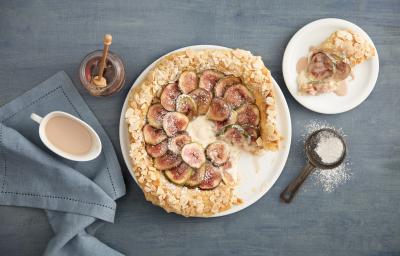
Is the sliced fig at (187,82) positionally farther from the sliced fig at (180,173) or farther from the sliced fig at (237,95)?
the sliced fig at (180,173)

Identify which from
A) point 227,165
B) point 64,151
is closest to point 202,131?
point 227,165

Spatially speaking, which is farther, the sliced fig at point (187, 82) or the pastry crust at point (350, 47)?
the pastry crust at point (350, 47)

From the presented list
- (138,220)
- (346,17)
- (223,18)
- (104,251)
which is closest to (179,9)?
(223,18)

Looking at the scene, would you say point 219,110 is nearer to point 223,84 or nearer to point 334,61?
point 223,84

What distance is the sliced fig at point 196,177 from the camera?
3.40 meters

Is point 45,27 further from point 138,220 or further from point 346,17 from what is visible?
point 346,17

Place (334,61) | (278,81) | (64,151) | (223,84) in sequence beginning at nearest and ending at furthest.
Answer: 1. (64,151)
2. (223,84)
3. (334,61)
4. (278,81)

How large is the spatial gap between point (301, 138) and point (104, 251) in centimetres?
169

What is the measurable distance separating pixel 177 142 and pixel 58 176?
0.89 meters

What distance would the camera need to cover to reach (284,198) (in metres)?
3.70

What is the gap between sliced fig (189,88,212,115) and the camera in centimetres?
344

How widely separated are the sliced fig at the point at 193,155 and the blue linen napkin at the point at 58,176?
54 cm

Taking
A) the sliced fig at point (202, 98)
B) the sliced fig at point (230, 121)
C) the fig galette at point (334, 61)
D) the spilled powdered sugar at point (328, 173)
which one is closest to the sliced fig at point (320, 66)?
the fig galette at point (334, 61)

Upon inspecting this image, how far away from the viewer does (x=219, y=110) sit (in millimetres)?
3434
